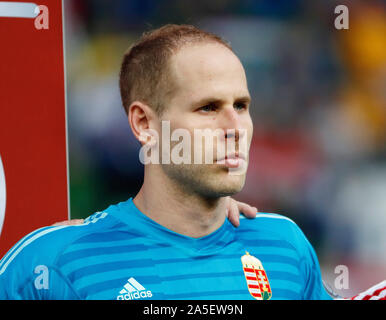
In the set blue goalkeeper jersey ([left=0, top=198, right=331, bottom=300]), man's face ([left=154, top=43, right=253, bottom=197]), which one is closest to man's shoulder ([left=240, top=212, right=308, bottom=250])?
blue goalkeeper jersey ([left=0, top=198, right=331, bottom=300])

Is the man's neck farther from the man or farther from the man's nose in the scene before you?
the man's nose

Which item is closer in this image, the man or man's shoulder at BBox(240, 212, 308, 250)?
the man

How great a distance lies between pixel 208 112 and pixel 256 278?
60 cm

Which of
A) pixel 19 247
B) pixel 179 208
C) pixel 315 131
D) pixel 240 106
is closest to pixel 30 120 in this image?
pixel 19 247

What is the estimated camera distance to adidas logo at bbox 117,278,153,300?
1.61 meters

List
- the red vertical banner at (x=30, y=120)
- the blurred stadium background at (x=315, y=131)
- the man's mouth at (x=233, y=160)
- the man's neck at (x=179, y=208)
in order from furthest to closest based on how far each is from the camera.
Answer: the blurred stadium background at (x=315, y=131)
the red vertical banner at (x=30, y=120)
the man's neck at (x=179, y=208)
the man's mouth at (x=233, y=160)

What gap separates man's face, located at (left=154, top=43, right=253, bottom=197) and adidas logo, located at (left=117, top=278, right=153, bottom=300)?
357 millimetres

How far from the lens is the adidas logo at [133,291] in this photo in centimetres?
161

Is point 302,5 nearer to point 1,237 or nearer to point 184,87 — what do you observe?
point 184,87

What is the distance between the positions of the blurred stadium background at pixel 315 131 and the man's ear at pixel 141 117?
0.90 meters

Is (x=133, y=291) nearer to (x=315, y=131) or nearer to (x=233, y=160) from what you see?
(x=233, y=160)

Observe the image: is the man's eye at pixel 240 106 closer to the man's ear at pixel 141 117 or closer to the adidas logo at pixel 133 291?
the man's ear at pixel 141 117

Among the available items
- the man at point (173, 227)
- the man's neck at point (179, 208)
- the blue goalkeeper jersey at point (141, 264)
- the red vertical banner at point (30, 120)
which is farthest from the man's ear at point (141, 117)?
the red vertical banner at point (30, 120)

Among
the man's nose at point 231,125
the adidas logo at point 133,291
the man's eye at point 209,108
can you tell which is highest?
the man's eye at point 209,108
